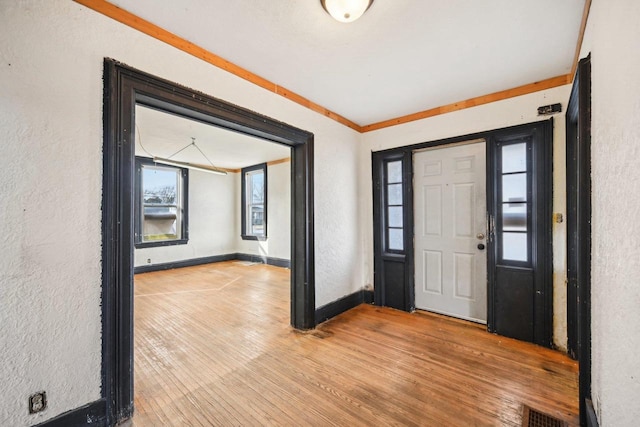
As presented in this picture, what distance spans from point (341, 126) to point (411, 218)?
5.03ft

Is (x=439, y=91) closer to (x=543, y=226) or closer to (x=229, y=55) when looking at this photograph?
(x=543, y=226)

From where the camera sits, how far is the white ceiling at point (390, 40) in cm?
168

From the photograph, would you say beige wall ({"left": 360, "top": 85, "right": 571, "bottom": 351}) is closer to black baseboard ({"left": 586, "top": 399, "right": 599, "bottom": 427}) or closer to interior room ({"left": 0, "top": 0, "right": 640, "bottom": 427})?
interior room ({"left": 0, "top": 0, "right": 640, "bottom": 427})

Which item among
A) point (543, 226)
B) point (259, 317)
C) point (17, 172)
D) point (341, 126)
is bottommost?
point (259, 317)

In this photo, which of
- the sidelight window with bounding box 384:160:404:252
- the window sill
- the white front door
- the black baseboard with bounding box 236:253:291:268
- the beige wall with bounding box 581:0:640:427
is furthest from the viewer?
the window sill

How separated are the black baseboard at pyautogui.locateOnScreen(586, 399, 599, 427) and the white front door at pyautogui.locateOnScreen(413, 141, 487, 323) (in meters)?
1.56

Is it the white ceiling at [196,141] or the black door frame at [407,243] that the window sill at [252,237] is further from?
the black door frame at [407,243]

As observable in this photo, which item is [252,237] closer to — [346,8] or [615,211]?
[346,8]

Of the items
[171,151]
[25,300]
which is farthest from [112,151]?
[171,151]

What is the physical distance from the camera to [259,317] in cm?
333

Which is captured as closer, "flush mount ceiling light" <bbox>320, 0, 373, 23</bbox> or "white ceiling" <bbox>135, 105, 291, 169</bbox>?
"flush mount ceiling light" <bbox>320, 0, 373, 23</bbox>

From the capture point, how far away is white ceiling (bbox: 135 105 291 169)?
3675mm

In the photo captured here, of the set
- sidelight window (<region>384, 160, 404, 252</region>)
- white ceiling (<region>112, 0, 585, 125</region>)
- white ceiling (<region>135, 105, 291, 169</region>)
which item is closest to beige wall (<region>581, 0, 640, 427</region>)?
white ceiling (<region>112, 0, 585, 125</region>)

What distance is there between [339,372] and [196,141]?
14.0ft
